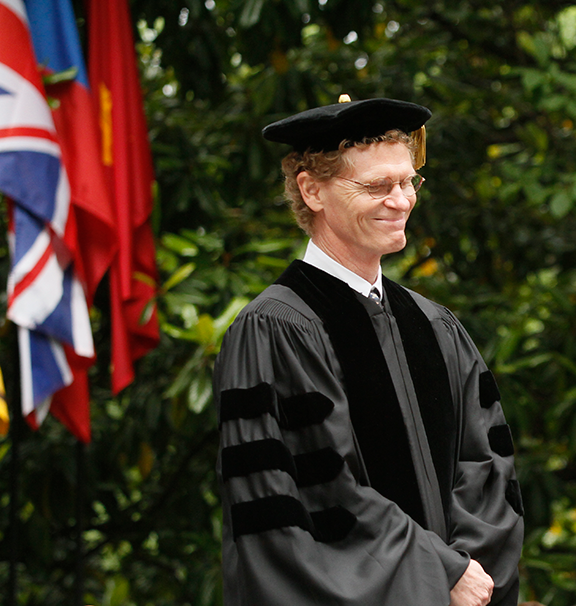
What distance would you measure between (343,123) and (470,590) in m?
0.89

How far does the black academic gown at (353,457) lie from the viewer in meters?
1.42

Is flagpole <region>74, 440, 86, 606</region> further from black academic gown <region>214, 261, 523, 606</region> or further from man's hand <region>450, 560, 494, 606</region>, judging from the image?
man's hand <region>450, 560, 494, 606</region>

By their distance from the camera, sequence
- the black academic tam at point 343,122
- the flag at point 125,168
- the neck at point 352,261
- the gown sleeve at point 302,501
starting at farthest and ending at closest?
the flag at point 125,168, the neck at point 352,261, the black academic tam at point 343,122, the gown sleeve at point 302,501

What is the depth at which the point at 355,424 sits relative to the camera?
5.06 feet

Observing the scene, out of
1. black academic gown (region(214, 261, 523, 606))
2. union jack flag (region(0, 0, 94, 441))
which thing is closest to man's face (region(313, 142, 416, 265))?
black academic gown (region(214, 261, 523, 606))

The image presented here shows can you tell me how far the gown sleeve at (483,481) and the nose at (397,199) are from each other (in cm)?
35

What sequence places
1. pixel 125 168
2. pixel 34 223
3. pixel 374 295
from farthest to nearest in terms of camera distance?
pixel 125 168 < pixel 34 223 < pixel 374 295

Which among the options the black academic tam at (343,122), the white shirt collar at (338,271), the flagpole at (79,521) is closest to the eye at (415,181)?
the black academic tam at (343,122)

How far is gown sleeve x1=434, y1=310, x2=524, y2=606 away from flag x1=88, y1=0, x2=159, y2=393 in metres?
1.59

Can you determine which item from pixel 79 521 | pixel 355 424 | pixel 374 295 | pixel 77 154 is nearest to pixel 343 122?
pixel 374 295

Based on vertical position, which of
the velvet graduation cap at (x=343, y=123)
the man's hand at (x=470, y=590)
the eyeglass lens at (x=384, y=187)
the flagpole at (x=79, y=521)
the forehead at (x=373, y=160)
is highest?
the velvet graduation cap at (x=343, y=123)

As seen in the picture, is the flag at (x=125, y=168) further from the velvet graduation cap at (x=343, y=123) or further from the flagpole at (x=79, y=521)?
the velvet graduation cap at (x=343, y=123)

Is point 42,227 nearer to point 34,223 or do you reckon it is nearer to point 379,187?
point 34,223

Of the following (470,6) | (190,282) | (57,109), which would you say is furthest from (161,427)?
(470,6)
